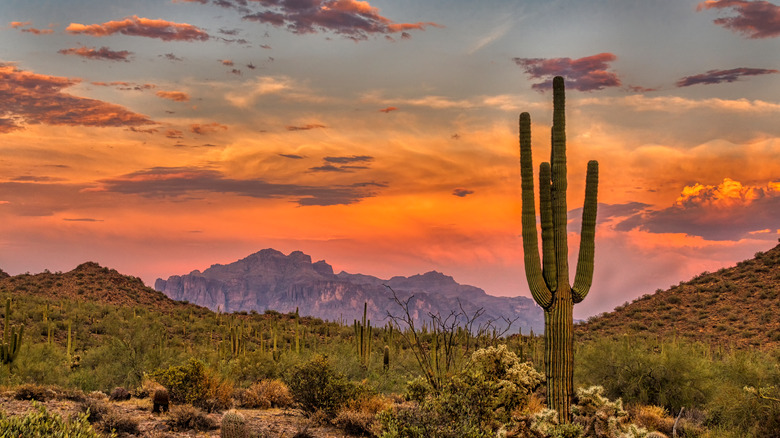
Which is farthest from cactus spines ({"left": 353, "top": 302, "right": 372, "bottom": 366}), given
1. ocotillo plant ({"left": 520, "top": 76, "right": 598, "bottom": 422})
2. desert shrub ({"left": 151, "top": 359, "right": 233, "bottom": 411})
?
ocotillo plant ({"left": 520, "top": 76, "right": 598, "bottom": 422})

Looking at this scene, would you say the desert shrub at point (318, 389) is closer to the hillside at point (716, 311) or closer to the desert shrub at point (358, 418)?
the desert shrub at point (358, 418)

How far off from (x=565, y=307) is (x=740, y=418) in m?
5.59

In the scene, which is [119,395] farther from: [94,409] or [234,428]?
[234,428]

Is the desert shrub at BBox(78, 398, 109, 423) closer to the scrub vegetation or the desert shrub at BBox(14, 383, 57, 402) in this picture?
the scrub vegetation

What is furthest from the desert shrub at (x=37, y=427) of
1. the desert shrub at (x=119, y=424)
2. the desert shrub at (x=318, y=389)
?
the desert shrub at (x=318, y=389)

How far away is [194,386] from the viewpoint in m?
16.3

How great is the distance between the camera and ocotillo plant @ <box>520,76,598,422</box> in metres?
12.5

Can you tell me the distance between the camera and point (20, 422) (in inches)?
268

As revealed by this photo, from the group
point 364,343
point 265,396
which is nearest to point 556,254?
point 265,396

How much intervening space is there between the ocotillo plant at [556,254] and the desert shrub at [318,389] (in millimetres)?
5296

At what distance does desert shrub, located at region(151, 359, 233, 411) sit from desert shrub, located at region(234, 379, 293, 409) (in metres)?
0.59

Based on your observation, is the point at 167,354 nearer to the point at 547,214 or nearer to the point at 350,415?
the point at 350,415

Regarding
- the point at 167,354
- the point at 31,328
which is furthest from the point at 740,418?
the point at 31,328

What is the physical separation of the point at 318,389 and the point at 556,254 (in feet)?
22.5
